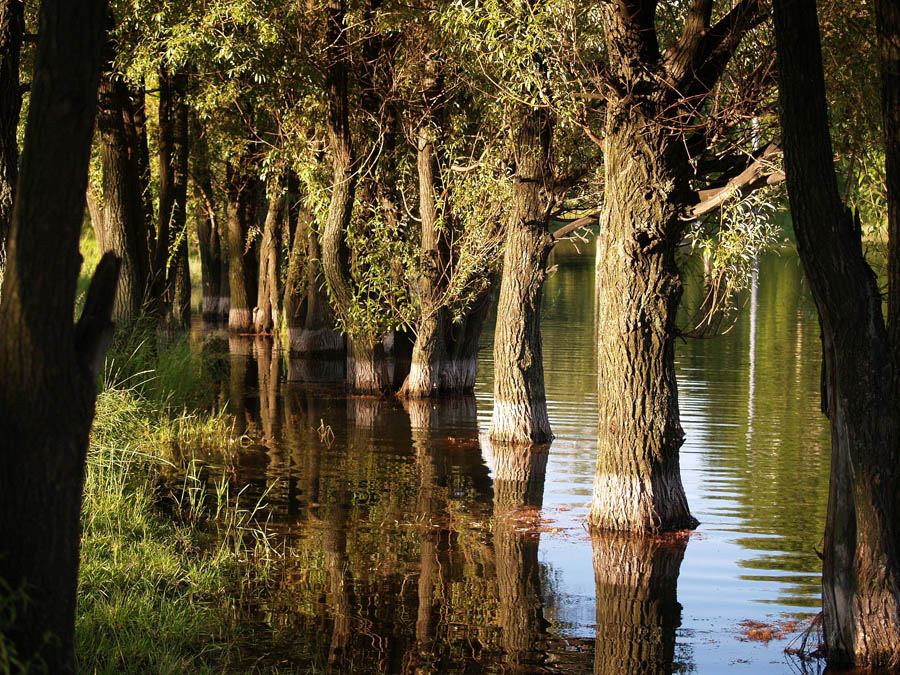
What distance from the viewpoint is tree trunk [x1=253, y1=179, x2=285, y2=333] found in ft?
107

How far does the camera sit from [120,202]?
17000 mm

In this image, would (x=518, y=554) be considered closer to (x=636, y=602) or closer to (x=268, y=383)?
(x=636, y=602)

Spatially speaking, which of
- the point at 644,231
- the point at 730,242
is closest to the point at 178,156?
the point at 730,242

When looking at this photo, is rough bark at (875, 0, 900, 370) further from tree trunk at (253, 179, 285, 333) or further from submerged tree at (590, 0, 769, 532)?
tree trunk at (253, 179, 285, 333)

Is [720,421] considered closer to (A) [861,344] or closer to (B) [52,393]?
(A) [861,344]

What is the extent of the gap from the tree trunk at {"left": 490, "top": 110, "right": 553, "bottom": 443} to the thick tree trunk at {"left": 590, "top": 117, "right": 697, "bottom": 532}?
187 inches

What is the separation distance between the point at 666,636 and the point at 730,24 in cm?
646

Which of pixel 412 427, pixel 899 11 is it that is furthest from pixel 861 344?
pixel 412 427

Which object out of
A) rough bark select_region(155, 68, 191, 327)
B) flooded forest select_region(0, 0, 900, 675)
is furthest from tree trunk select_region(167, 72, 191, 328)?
flooded forest select_region(0, 0, 900, 675)

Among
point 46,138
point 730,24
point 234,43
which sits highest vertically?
point 234,43

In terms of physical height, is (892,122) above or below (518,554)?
above

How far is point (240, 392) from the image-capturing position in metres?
23.6

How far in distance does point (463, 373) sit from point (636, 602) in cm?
1339

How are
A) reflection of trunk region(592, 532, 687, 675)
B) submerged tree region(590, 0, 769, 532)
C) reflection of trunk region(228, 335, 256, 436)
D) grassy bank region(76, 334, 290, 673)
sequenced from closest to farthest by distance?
grassy bank region(76, 334, 290, 673), reflection of trunk region(592, 532, 687, 675), submerged tree region(590, 0, 769, 532), reflection of trunk region(228, 335, 256, 436)
